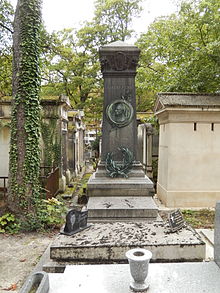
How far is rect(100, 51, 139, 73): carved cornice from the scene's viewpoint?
21.1 feet

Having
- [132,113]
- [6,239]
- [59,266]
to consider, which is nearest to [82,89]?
[132,113]

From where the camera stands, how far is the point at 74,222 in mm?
4277

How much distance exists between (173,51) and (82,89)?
11046 mm

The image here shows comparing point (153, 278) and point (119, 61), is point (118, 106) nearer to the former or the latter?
point (119, 61)

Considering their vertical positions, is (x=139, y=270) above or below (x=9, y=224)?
above

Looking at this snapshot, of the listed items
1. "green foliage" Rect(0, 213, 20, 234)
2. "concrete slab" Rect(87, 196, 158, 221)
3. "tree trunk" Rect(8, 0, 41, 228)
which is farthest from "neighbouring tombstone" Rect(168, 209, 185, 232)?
"green foliage" Rect(0, 213, 20, 234)

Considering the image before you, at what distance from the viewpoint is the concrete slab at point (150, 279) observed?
2738mm

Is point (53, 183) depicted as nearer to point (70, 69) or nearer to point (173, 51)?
point (173, 51)

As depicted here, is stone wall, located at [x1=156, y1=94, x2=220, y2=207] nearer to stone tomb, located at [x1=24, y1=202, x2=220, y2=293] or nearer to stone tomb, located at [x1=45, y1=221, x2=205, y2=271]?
stone tomb, located at [x1=45, y1=221, x2=205, y2=271]

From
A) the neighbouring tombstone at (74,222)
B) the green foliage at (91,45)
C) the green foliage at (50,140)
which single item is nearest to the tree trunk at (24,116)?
the neighbouring tombstone at (74,222)

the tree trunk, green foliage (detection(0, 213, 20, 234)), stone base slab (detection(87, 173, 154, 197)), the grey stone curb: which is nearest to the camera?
the grey stone curb

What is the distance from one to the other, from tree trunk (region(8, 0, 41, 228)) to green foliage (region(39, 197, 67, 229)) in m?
0.26

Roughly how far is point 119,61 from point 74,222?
4.37 meters

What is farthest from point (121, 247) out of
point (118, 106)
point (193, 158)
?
point (193, 158)
